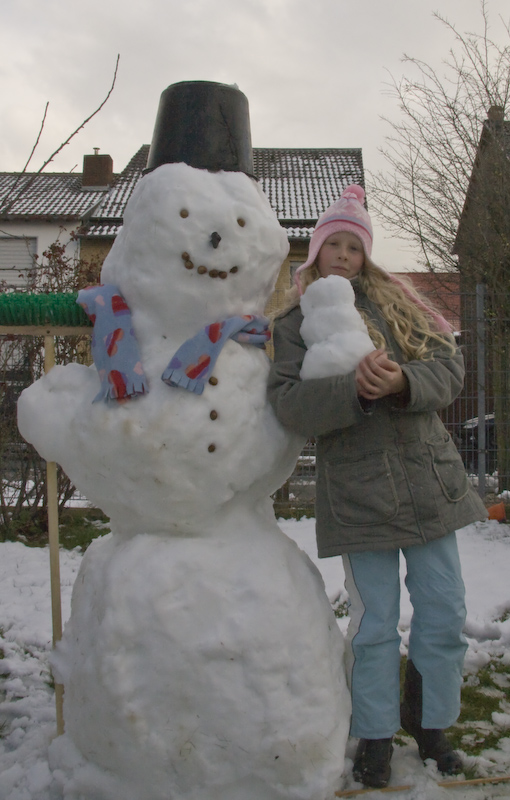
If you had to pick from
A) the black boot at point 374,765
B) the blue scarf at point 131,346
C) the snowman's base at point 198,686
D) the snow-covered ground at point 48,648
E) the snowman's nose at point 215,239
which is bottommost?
the snow-covered ground at point 48,648

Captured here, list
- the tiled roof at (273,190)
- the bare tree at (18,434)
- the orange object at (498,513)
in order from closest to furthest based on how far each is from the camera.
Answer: the bare tree at (18,434) < the orange object at (498,513) < the tiled roof at (273,190)

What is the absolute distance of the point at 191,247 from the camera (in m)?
1.75

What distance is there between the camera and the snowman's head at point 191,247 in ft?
5.75

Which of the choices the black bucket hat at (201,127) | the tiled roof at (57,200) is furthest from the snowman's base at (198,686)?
the tiled roof at (57,200)

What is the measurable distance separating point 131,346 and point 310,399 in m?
0.50

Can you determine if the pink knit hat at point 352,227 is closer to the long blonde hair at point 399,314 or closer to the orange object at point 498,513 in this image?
the long blonde hair at point 399,314

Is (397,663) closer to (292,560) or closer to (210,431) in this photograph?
(292,560)

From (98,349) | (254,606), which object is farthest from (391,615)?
(98,349)

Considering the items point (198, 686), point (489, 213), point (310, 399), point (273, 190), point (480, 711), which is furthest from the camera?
point (273, 190)

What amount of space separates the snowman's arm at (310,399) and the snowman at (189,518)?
0.16 feet

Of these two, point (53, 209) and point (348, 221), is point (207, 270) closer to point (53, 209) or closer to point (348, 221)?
point (348, 221)

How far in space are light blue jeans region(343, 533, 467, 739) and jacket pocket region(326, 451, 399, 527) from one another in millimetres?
131

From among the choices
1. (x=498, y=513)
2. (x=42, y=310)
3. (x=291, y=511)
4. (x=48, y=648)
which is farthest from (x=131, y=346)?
(x=498, y=513)

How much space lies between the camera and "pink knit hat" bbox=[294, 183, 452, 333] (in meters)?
2.03
